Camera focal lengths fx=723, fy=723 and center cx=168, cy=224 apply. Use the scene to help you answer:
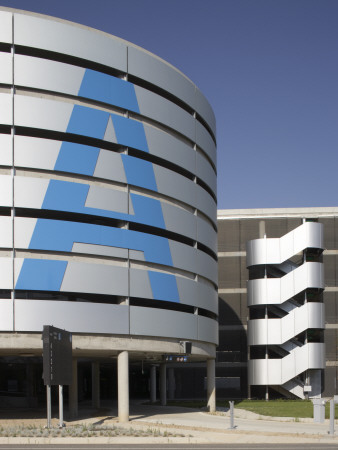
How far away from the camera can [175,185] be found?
4822 cm

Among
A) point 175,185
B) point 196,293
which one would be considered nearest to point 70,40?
point 175,185

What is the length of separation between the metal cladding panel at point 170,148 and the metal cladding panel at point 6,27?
10201mm

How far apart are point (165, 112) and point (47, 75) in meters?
9.23

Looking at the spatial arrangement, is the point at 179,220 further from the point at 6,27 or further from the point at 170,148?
the point at 6,27

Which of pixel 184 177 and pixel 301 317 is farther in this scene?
pixel 301 317

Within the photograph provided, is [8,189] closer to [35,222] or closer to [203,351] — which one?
[35,222]

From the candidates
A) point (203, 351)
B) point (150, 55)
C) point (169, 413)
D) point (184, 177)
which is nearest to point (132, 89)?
point (150, 55)

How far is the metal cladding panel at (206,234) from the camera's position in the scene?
50.7 meters

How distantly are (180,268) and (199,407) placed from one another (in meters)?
14.1

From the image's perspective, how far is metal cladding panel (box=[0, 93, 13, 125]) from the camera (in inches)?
1606

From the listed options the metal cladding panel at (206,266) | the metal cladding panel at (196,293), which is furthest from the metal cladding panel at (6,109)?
the metal cladding panel at (206,266)

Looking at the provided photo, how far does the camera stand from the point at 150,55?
48.1 meters

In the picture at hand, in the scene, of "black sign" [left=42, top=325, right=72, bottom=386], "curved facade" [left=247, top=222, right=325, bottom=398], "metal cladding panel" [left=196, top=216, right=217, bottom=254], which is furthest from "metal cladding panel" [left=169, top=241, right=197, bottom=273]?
"curved facade" [left=247, top=222, right=325, bottom=398]

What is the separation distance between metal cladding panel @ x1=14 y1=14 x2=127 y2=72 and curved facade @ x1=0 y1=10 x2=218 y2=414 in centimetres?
6
